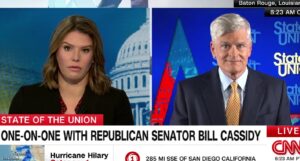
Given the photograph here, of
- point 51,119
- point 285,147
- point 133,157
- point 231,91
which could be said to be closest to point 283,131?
point 285,147

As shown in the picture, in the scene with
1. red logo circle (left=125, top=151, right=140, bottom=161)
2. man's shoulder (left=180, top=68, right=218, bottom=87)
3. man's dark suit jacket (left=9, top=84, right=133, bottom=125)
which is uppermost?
man's shoulder (left=180, top=68, right=218, bottom=87)

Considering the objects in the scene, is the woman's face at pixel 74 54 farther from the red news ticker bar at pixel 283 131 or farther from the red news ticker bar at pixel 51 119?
the red news ticker bar at pixel 283 131

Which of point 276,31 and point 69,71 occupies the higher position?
point 276,31

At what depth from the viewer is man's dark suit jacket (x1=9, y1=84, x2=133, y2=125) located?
4.31 m

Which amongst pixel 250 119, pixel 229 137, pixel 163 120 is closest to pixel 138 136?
pixel 163 120

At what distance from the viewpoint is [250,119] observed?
14.2 ft

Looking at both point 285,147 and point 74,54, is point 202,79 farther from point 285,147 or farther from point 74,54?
point 74,54

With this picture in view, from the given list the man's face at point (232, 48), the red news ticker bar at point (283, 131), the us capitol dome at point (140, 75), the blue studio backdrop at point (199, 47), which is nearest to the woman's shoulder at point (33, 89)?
the us capitol dome at point (140, 75)

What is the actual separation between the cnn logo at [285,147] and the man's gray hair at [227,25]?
94 cm

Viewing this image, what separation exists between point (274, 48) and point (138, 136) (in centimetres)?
140

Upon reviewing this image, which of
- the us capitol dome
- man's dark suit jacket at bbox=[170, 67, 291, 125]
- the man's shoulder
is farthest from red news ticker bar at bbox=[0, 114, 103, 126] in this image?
the man's shoulder

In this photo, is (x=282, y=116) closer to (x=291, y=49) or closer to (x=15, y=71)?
(x=291, y=49)

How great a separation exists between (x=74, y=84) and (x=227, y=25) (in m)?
1.39

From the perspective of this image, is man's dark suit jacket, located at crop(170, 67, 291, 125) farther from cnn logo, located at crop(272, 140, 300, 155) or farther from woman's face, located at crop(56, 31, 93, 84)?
woman's face, located at crop(56, 31, 93, 84)
